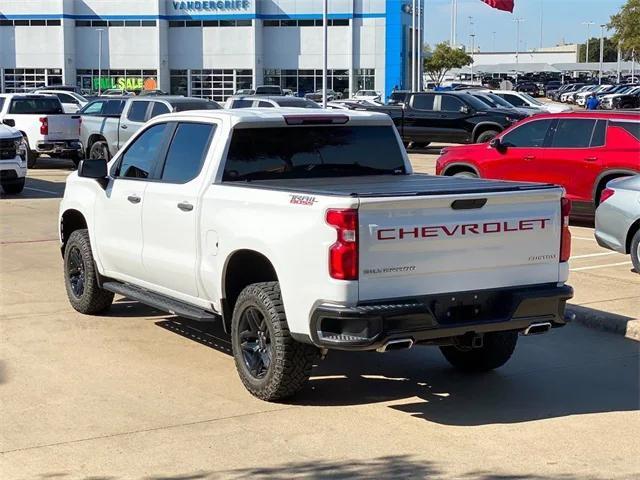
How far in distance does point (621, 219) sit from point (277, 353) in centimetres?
614

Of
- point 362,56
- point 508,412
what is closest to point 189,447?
point 508,412

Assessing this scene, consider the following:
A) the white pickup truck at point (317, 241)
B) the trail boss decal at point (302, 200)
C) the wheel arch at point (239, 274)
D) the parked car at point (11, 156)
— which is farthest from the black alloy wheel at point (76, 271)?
the parked car at point (11, 156)

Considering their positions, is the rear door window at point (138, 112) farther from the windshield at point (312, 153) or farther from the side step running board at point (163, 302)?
the windshield at point (312, 153)

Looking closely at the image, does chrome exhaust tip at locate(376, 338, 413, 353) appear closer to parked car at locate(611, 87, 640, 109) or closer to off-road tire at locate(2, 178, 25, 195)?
off-road tire at locate(2, 178, 25, 195)

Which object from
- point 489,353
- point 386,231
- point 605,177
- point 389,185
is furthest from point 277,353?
point 605,177

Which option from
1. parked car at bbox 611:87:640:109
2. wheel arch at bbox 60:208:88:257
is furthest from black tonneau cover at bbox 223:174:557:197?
parked car at bbox 611:87:640:109

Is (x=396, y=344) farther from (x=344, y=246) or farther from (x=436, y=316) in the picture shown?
(x=344, y=246)

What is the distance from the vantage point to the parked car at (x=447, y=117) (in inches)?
1179

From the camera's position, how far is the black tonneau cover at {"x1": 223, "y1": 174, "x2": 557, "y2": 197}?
6.43 meters

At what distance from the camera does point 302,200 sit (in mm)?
6336

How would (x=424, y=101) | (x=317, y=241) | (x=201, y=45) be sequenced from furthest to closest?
(x=201, y=45) < (x=424, y=101) < (x=317, y=241)

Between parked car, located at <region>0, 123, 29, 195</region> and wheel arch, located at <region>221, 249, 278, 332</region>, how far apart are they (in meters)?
13.0

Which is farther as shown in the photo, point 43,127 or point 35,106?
point 35,106

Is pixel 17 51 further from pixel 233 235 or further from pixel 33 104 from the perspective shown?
pixel 233 235
